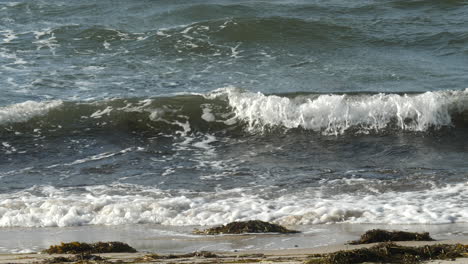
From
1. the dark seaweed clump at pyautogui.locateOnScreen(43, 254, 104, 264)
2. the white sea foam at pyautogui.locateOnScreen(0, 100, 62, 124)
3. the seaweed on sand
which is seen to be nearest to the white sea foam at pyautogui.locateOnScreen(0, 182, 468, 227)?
the seaweed on sand

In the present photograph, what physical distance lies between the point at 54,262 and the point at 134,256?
0.54 m

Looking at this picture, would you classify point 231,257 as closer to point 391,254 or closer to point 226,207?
point 391,254

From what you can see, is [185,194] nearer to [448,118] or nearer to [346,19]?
[448,118]

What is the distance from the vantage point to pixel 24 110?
1180 centimetres

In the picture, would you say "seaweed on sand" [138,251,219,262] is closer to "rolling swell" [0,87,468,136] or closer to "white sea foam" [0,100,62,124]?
"rolling swell" [0,87,468,136]

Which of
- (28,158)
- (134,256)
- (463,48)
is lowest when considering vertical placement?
(134,256)

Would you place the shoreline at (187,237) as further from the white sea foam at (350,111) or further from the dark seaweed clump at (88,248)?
the white sea foam at (350,111)

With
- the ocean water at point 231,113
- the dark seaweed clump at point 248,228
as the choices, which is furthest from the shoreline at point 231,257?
the ocean water at point 231,113

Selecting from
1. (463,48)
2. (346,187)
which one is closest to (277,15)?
Answer: (463,48)

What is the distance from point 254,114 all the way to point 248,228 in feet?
17.7

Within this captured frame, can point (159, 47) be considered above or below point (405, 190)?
above

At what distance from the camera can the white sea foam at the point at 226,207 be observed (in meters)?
6.88

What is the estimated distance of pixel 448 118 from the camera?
448 inches

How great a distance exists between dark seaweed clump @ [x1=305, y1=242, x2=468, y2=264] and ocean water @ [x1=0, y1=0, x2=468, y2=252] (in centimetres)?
140
